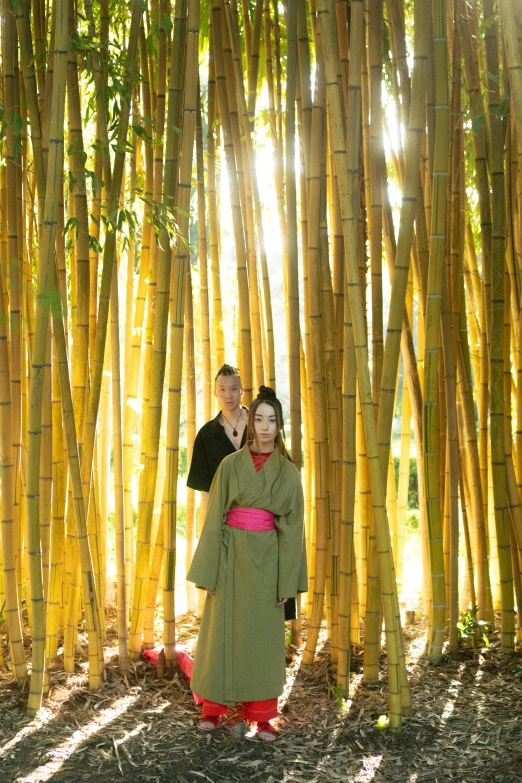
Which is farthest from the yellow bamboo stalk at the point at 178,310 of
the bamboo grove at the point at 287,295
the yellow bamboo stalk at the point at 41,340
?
the yellow bamboo stalk at the point at 41,340

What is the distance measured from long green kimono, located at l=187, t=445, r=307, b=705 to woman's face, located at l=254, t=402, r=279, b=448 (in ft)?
0.30

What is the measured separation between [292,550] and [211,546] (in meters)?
0.25

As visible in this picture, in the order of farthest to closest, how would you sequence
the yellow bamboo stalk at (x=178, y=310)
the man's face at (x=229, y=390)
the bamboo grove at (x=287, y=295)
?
1. the man's face at (x=229, y=390)
2. the yellow bamboo stalk at (x=178, y=310)
3. the bamboo grove at (x=287, y=295)

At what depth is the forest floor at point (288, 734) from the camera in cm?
228

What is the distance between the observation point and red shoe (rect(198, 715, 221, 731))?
2531mm

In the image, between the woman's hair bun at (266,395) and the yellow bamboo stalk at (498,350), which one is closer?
the woman's hair bun at (266,395)

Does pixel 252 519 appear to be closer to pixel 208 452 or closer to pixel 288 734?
pixel 208 452

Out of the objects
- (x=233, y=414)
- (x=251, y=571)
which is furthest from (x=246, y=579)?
(x=233, y=414)

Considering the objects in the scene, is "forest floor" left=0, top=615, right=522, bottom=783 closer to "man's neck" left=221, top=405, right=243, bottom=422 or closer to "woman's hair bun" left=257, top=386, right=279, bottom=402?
"man's neck" left=221, top=405, right=243, bottom=422

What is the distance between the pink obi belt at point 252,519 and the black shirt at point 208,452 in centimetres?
34

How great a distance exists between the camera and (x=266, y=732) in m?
2.48

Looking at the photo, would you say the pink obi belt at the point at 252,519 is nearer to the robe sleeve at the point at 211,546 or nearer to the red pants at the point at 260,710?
the robe sleeve at the point at 211,546

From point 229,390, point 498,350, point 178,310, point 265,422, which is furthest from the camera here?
point 498,350

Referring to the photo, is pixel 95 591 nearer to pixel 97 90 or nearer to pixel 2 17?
pixel 97 90
